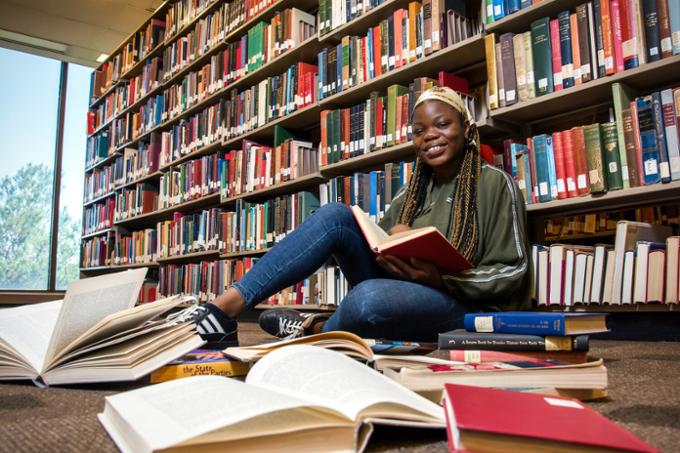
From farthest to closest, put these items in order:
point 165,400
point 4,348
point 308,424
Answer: point 4,348 → point 165,400 → point 308,424

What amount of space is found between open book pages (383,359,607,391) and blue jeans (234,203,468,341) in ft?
1.88

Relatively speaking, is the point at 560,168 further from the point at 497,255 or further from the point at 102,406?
the point at 102,406

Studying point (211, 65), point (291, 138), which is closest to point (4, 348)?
point (291, 138)

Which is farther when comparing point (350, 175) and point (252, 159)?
point (252, 159)

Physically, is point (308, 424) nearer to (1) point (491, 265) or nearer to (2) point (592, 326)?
(2) point (592, 326)

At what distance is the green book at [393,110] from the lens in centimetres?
219

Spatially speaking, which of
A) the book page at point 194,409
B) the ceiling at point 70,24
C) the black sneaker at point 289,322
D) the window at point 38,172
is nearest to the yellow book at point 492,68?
the black sneaker at point 289,322

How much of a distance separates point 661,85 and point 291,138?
180 centimetres

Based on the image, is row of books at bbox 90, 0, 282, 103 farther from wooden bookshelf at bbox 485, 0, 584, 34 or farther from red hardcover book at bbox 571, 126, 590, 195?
red hardcover book at bbox 571, 126, 590, 195

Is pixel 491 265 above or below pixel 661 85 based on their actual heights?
below

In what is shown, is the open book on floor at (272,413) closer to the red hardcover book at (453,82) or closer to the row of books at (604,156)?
the row of books at (604,156)

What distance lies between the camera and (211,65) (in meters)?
3.54

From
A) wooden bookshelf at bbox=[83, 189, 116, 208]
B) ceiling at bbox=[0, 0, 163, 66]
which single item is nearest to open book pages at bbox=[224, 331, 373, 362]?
wooden bookshelf at bbox=[83, 189, 116, 208]

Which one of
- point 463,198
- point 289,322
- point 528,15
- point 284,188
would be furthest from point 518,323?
point 284,188
